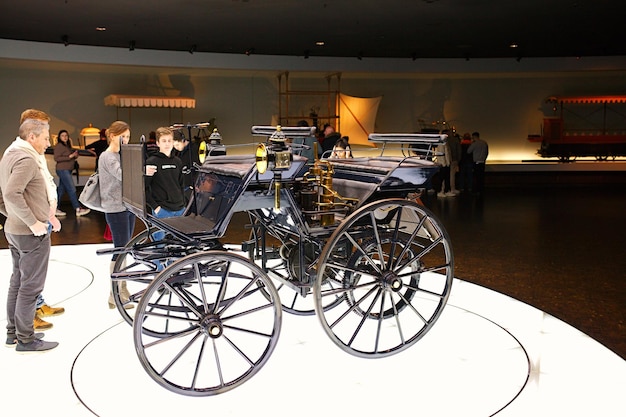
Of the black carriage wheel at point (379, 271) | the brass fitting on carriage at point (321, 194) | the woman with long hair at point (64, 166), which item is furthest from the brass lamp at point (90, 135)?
the brass fitting on carriage at point (321, 194)

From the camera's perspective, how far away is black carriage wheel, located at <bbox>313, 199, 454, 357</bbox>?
314 centimetres

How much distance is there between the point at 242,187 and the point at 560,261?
4627 mm

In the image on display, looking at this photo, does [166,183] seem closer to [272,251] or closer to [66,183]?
[272,251]

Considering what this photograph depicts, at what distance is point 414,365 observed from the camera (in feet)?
10.9

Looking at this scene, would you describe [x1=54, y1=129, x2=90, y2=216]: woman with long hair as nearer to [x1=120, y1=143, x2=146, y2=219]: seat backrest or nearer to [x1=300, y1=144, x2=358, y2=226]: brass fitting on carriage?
[x1=120, y1=143, x2=146, y2=219]: seat backrest

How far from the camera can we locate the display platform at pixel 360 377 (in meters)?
2.84

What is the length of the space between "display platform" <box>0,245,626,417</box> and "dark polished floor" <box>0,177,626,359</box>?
29.9 inches

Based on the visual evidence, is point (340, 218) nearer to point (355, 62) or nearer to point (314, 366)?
point (314, 366)

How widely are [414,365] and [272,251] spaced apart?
1.09 metres

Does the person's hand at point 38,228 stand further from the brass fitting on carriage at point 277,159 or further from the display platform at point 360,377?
the brass fitting on carriage at point 277,159

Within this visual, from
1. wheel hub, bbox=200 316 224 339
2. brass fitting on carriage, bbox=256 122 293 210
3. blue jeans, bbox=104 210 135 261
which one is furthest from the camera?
blue jeans, bbox=104 210 135 261

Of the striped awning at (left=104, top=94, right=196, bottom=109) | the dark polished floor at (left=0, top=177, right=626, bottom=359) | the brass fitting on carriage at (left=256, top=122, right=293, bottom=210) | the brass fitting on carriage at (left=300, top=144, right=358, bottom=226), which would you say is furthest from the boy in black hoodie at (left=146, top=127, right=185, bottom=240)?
the striped awning at (left=104, top=94, right=196, bottom=109)

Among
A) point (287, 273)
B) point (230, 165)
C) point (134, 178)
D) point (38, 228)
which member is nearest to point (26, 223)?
point (38, 228)

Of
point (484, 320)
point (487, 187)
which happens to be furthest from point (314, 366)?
point (487, 187)
